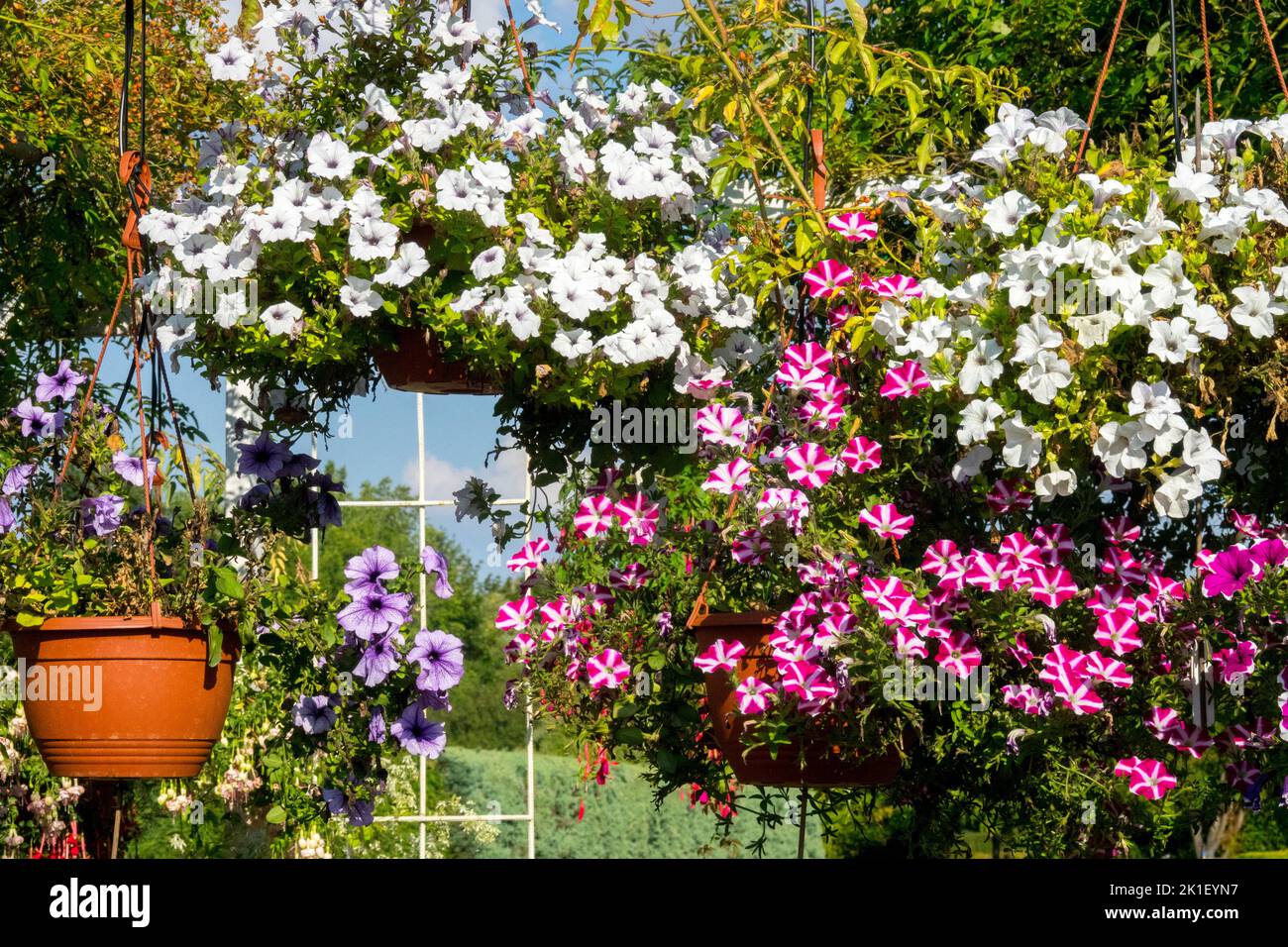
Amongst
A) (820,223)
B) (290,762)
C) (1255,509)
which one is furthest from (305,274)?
(1255,509)

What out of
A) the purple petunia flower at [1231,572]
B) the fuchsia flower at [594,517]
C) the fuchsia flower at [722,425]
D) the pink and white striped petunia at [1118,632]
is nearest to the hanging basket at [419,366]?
the fuchsia flower at [594,517]

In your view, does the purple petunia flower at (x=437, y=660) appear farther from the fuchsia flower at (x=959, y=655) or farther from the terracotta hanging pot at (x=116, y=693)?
the fuchsia flower at (x=959, y=655)

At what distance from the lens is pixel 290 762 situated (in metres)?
2.53

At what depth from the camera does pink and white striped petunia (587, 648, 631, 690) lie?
207 centimetres

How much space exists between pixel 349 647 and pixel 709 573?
626 mm

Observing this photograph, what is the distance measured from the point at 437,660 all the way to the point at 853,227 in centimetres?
93

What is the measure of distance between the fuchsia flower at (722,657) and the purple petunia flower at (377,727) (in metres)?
0.60

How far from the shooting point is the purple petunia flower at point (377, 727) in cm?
227

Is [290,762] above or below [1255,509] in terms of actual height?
below

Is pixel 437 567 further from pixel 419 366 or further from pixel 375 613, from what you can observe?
pixel 419 366

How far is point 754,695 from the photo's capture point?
1.91m

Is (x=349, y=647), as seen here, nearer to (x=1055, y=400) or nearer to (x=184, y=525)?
(x=184, y=525)

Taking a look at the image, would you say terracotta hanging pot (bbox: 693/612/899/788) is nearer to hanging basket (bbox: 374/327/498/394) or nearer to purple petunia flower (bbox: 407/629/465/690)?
purple petunia flower (bbox: 407/629/465/690)

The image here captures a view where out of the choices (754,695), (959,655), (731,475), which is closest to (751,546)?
(731,475)
